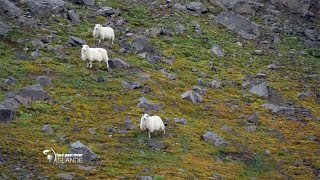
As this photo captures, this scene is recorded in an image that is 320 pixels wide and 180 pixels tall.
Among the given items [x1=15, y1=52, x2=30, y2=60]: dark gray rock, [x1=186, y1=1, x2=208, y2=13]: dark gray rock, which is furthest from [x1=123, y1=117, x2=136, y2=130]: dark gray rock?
[x1=186, y1=1, x2=208, y2=13]: dark gray rock

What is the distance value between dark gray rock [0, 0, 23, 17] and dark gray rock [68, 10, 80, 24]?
9.02 feet

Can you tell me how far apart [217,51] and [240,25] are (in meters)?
5.44

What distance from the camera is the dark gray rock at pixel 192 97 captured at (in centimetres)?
2791

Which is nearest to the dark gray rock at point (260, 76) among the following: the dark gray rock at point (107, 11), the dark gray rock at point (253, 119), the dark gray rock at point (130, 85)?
the dark gray rock at point (253, 119)

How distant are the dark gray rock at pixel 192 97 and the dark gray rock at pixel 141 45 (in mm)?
6063

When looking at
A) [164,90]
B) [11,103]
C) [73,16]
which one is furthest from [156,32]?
[11,103]

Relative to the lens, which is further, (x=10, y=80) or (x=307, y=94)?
(x=307, y=94)

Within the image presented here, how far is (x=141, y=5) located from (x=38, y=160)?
24.5 m

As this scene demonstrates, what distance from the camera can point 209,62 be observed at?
34.8 metres

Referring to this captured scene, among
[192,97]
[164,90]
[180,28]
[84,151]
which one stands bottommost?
[180,28]

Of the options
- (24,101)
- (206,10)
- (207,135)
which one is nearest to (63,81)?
(24,101)

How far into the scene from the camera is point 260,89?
31125 millimetres

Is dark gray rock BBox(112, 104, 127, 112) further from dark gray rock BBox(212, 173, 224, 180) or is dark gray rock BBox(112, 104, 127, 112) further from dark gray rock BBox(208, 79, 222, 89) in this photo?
dark gray rock BBox(208, 79, 222, 89)

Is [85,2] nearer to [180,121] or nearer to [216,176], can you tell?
[180,121]
